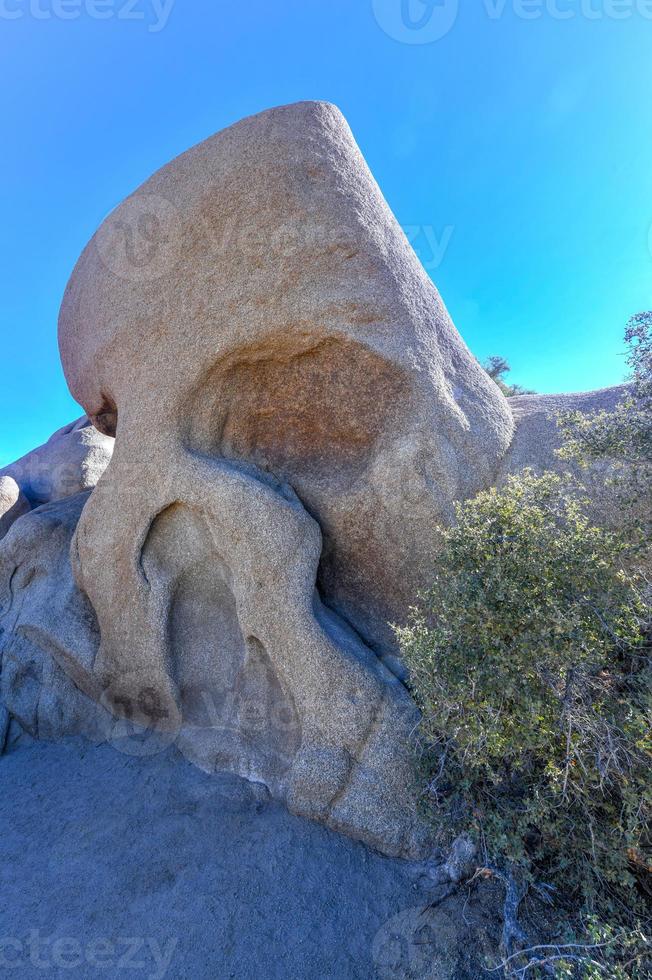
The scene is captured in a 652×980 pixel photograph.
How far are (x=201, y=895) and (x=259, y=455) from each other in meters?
4.80

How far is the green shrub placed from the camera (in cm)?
348

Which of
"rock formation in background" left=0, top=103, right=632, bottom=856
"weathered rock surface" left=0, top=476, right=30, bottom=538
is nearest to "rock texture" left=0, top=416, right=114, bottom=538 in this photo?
"weathered rock surface" left=0, top=476, right=30, bottom=538

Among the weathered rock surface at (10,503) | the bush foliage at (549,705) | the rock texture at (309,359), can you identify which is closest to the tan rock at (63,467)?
the weathered rock surface at (10,503)

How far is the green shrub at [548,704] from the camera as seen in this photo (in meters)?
3.48

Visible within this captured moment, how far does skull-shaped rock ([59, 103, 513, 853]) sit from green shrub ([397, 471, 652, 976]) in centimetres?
160

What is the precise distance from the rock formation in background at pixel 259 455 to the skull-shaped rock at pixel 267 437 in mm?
28

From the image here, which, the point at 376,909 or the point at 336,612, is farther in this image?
the point at 336,612

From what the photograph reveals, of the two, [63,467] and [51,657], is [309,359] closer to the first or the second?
[51,657]

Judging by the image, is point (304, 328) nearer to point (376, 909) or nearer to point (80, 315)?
point (80, 315)

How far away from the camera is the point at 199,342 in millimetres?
6402

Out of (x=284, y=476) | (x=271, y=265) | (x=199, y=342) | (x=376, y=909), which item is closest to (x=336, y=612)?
(x=284, y=476)

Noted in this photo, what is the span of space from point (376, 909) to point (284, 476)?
15.2 ft

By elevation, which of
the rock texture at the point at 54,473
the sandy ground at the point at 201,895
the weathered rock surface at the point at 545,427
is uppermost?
the weathered rock surface at the point at 545,427

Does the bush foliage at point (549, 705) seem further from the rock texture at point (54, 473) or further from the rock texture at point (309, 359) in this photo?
the rock texture at point (54, 473)
